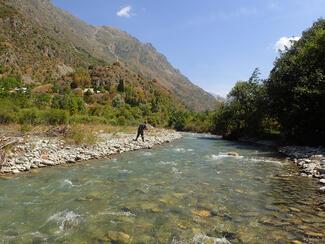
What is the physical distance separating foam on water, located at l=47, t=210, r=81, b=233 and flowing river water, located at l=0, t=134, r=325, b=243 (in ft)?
0.09

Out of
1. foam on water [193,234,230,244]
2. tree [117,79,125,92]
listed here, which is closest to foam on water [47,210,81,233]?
foam on water [193,234,230,244]

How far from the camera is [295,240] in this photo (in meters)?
9.22

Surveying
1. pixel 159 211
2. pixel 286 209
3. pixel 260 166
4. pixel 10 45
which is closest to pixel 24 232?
pixel 159 211

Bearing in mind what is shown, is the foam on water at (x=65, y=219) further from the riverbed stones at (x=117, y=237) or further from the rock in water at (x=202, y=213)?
the rock in water at (x=202, y=213)

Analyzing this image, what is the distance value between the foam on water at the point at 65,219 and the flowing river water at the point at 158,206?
0.09ft

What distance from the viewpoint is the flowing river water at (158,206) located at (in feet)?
31.0

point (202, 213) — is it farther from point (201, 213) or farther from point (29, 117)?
point (29, 117)

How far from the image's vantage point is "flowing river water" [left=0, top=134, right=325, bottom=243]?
946 cm

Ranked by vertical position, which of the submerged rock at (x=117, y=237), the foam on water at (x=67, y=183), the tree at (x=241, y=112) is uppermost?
the tree at (x=241, y=112)

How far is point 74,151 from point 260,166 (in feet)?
39.2

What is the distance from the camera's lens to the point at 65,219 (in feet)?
34.5

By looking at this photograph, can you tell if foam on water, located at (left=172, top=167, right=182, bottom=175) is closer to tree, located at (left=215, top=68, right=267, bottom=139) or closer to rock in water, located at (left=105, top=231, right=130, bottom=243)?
rock in water, located at (left=105, top=231, right=130, bottom=243)

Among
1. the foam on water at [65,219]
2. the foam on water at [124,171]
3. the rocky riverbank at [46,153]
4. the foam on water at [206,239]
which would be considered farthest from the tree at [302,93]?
the foam on water at [65,219]

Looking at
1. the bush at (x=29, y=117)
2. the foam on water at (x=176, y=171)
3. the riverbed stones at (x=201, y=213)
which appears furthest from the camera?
the bush at (x=29, y=117)
